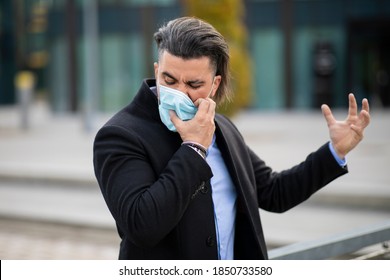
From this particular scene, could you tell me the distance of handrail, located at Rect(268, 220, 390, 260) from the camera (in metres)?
2.44

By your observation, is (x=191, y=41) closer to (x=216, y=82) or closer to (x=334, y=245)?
(x=216, y=82)

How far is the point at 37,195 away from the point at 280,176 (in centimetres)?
758

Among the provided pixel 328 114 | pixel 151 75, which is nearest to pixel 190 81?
pixel 328 114

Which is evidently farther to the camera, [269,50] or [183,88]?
[269,50]

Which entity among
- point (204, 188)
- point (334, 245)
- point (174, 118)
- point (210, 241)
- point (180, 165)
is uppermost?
point (174, 118)

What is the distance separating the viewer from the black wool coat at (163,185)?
1.91 metres

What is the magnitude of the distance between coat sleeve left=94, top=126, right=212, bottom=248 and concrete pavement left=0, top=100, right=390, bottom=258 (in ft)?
16.1

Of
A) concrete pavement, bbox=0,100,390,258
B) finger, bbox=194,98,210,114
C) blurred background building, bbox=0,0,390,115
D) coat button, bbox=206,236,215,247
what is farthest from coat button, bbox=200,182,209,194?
blurred background building, bbox=0,0,390,115

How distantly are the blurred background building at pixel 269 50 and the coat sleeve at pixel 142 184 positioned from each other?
2054cm

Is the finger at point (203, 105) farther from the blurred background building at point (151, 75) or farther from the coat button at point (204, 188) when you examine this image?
the blurred background building at point (151, 75)

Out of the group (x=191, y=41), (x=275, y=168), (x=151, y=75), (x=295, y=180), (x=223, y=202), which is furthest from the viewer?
(x=151, y=75)

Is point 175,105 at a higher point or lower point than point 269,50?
higher

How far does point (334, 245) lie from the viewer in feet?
8.25

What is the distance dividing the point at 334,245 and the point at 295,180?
298 millimetres
